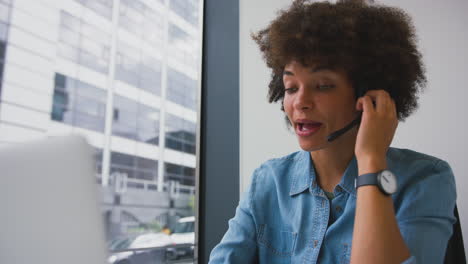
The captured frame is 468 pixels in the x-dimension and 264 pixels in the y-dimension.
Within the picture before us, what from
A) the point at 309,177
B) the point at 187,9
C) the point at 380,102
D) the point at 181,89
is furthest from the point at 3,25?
the point at 380,102

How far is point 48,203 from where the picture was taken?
406 millimetres

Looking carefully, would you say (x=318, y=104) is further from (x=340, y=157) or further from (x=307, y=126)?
(x=340, y=157)

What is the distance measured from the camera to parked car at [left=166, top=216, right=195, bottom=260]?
89.5 inches

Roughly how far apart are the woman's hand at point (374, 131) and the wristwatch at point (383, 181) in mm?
19

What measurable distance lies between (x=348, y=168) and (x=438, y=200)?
26 cm

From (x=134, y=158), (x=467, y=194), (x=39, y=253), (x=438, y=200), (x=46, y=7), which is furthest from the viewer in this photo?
(x=134, y=158)

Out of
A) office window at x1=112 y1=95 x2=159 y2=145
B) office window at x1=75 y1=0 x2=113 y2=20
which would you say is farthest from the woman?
office window at x1=75 y1=0 x2=113 y2=20

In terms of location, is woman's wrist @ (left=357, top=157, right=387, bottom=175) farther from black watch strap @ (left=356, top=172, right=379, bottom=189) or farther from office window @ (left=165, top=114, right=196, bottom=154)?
office window @ (left=165, top=114, right=196, bottom=154)

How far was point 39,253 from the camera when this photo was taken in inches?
15.8

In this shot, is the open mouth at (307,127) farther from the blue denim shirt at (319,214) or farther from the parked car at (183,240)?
the parked car at (183,240)

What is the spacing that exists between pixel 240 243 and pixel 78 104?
115 centimetres

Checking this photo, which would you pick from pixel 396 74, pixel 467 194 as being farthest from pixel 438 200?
pixel 467 194

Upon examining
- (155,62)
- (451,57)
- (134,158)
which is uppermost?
(155,62)

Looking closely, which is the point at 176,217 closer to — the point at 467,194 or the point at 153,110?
the point at 153,110
